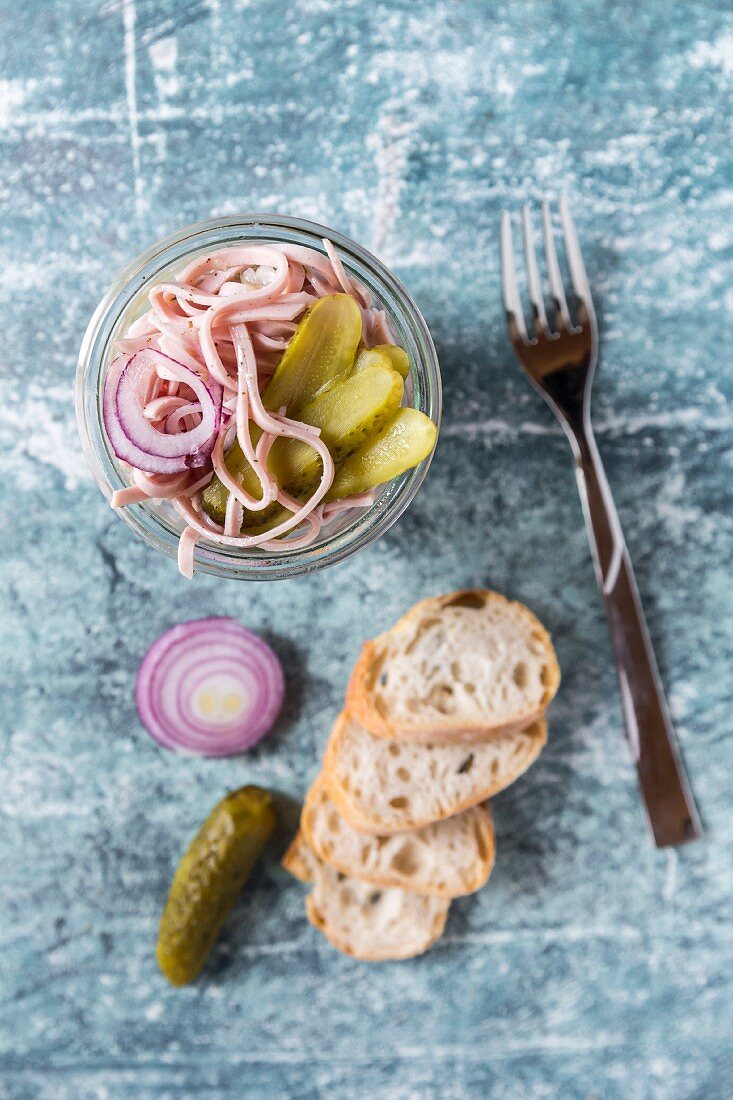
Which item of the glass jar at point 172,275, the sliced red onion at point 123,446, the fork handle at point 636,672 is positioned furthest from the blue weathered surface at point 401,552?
the sliced red onion at point 123,446

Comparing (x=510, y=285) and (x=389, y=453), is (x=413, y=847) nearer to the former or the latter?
(x=389, y=453)

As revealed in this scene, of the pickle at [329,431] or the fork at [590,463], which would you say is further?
the fork at [590,463]

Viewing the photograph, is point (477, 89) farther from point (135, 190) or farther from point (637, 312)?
point (135, 190)

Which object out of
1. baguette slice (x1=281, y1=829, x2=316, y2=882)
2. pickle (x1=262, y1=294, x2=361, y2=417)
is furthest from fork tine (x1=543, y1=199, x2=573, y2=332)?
baguette slice (x1=281, y1=829, x2=316, y2=882)

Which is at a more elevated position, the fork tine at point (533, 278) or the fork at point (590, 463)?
the fork tine at point (533, 278)

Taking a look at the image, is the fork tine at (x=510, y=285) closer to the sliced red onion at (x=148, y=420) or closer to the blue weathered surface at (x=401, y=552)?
the blue weathered surface at (x=401, y=552)
